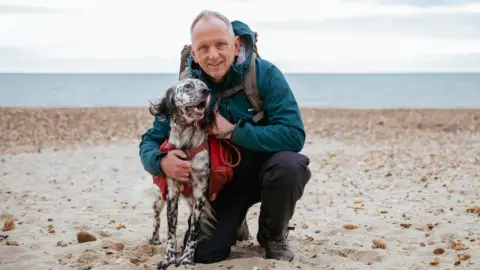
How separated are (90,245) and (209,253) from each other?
1230 millimetres

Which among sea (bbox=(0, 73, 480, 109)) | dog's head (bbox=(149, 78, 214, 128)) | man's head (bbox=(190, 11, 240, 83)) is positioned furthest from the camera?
sea (bbox=(0, 73, 480, 109))

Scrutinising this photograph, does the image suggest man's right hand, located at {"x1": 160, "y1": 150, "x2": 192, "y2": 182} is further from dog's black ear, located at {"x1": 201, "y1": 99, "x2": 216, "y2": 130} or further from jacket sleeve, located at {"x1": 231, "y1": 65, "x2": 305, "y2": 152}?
jacket sleeve, located at {"x1": 231, "y1": 65, "x2": 305, "y2": 152}

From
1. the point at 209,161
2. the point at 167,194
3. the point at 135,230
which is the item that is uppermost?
the point at 209,161

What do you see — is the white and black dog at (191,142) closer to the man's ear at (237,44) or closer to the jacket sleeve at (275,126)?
the jacket sleeve at (275,126)

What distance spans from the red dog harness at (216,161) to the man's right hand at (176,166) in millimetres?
79

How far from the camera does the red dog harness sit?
14.4 feet

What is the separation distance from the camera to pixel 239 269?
4.29m

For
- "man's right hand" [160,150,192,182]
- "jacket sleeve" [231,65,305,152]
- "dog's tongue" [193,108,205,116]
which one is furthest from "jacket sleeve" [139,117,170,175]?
"jacket sleeve" [231,65,305,152]

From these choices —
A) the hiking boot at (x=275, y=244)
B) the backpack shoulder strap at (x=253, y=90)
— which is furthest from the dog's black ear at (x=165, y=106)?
the hiking boot at (x=275, y=244)

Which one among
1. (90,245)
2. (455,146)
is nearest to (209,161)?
(90,245)

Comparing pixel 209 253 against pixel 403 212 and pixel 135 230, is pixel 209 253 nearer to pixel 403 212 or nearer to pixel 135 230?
pixel 135 230

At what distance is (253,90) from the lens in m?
4.52

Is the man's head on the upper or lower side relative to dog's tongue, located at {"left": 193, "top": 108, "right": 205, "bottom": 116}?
upper

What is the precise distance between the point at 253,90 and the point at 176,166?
877 millimetres
